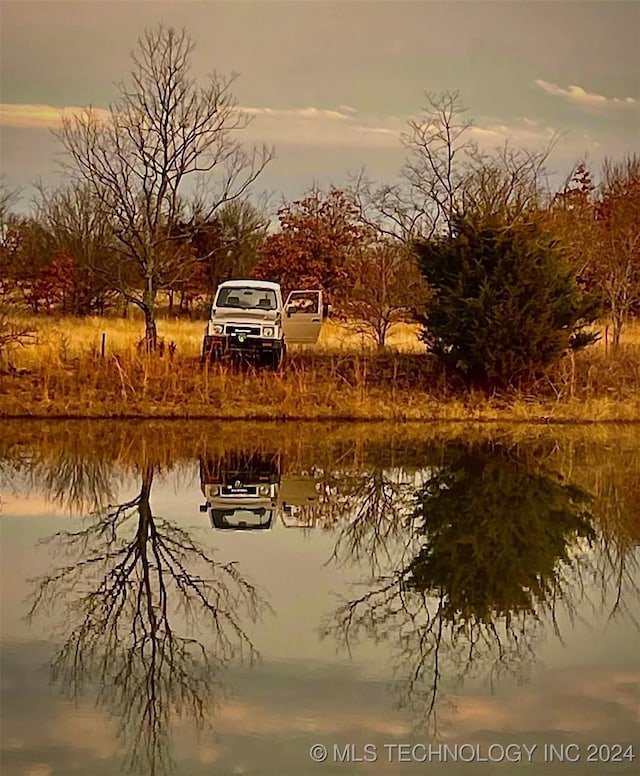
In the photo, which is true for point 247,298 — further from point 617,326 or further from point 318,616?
point 318,616

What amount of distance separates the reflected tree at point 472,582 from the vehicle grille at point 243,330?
7.75 m

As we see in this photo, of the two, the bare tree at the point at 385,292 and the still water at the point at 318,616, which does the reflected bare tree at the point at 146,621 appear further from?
the bare tree at the point at 385,292

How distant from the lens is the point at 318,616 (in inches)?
338

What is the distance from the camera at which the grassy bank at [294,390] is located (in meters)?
20.0

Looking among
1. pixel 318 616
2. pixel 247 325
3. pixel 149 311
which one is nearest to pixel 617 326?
pixel 247 325

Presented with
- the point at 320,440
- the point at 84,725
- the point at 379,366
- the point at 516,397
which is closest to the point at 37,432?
the point at 320,440

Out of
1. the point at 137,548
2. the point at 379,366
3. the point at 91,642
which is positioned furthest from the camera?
the point at 379,366

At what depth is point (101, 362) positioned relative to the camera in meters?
21.0

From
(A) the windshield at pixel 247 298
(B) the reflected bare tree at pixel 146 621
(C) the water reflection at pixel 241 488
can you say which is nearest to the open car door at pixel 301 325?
(A) the windshield at pixel 247 298

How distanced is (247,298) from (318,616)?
1407 cm

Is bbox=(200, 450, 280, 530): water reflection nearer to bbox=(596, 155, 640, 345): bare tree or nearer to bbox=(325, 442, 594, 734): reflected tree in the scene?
bbox=(325, 442, 594, 734): reflected tree

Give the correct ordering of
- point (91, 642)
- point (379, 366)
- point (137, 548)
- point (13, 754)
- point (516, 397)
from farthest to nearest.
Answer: point (379, 366) → point (516, 397) → point (137, 548) → point (91, 642) → point (13, 754)

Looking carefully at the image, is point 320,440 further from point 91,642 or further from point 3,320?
point 91,642

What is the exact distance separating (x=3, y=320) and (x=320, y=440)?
7.36 metres
